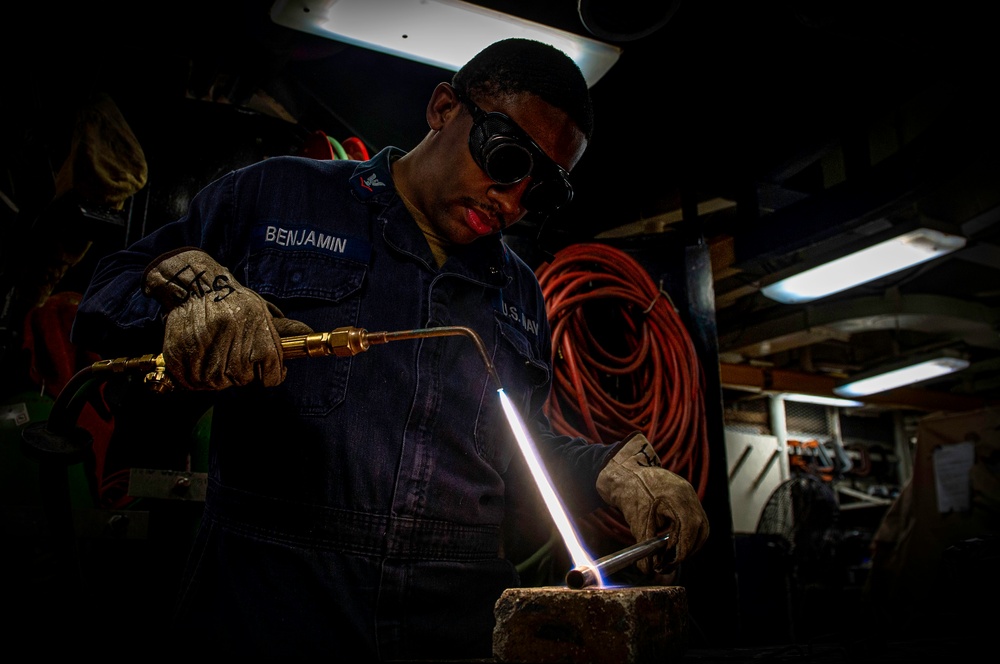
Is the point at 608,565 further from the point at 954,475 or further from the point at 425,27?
the point at 954,475

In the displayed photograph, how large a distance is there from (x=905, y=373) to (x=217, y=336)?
7590mm

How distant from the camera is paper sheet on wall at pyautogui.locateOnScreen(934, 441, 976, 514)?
528 centimetres

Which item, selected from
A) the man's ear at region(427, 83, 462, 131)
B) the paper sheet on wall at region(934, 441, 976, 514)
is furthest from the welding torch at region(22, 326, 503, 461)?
the paper sheet on wall at region(934, 441, 976, 514)

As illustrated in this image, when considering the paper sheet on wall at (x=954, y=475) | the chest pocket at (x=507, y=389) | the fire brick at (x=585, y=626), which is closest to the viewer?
the fire brick at (x=585, y=626)

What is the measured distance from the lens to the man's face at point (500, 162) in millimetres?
1634

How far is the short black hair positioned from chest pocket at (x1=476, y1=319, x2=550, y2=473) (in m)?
0.66

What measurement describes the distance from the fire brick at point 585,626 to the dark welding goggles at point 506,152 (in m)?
1.05

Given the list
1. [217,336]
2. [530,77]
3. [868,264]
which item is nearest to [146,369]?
[217,336]

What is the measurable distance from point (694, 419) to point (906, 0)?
6.24 ft

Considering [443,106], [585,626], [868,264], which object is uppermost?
[868,264]

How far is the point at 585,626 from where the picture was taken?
998 millimetres

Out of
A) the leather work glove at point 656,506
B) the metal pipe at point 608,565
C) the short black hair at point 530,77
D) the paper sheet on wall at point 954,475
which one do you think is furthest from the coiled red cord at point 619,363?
the paper sheet on wall at point 954,475

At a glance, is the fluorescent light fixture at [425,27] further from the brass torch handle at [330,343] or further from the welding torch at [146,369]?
the brass torch handle at [330,343]

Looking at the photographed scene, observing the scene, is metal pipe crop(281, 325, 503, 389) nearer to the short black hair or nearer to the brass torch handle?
the brass torch handle
